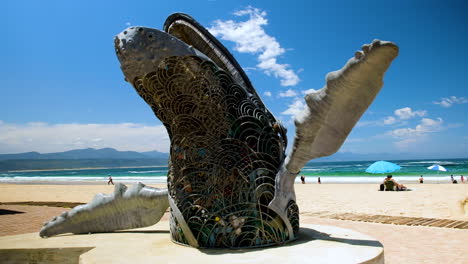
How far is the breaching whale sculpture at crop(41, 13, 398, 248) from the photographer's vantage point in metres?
4.55

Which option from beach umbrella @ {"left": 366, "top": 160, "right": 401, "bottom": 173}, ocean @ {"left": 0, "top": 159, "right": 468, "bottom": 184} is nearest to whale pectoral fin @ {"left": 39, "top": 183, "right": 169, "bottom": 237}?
ocean @ {"left": 0, "top": 159, "right": 468, "bottom": 184}

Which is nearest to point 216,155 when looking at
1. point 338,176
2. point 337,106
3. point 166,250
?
point 166,250

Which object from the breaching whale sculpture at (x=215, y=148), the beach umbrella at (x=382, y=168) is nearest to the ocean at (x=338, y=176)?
the beach umbrella at (x=382, y=168)

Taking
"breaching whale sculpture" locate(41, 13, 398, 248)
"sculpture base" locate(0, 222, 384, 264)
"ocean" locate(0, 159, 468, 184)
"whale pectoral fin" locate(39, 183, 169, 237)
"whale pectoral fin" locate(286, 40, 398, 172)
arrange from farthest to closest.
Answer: "ocean" locate(0, 159, 468, 184)
"whale pectoral fin" locate(39, 183, 169, 237)
"breaching whale sculpture" locate(41, 13, 398, 248)
"sculpture base" locate(0, 222, 384, 264)
"whale pectoral fin" locate(286, 40, 398, 172)

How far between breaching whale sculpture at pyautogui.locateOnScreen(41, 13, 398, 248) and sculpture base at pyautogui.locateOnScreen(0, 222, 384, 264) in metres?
Answer: 0.28

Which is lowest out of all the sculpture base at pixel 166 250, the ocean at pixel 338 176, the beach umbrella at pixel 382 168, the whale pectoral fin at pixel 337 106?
the ocean at pixel 338 176

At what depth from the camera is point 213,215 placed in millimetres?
4562

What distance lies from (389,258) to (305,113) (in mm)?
3536

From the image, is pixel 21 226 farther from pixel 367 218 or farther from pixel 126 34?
pixel 367 218

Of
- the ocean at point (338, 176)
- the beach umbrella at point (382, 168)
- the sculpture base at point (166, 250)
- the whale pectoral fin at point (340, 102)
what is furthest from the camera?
the ocean at point (338, 176)

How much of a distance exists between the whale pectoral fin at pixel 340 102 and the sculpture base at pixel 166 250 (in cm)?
116

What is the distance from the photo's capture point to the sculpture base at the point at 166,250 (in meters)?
3.99

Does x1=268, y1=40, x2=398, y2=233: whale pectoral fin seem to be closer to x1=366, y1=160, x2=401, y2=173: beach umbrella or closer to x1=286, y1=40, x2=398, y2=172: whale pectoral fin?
x1=286, y1=40, x2=398, y2=172: whale pectoral fin

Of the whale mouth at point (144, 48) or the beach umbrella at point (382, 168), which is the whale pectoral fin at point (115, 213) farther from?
the beach umbrella at point (382, 168)
